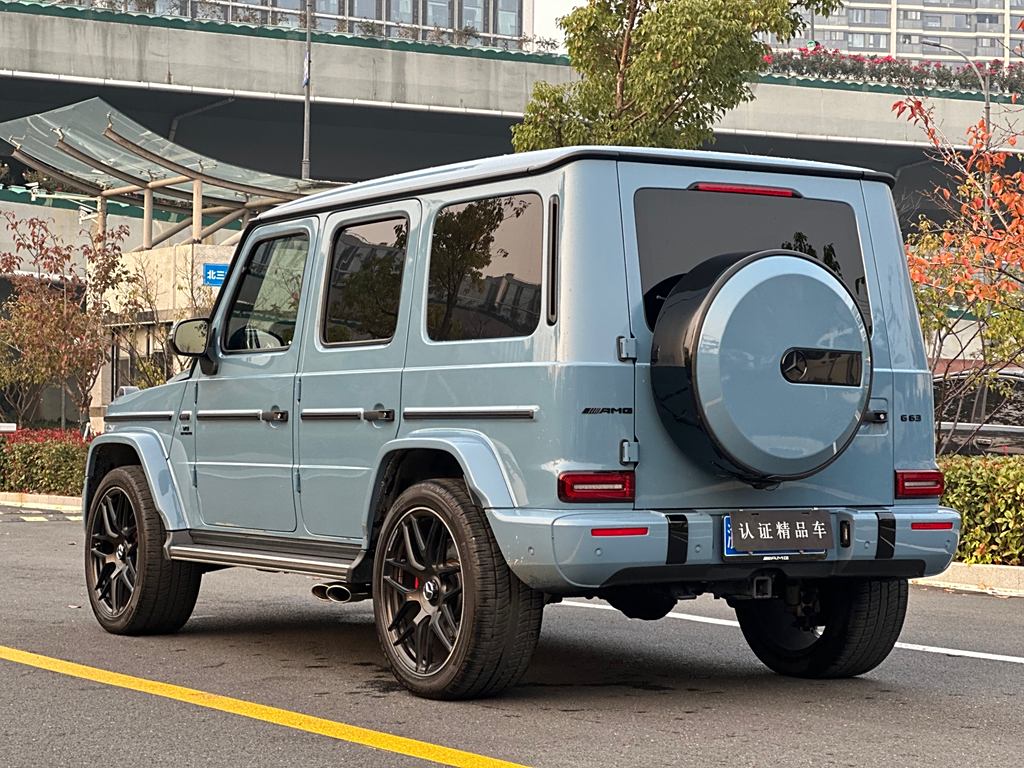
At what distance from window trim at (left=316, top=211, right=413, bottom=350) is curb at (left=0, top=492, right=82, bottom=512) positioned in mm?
14969

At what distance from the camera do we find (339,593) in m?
7.80

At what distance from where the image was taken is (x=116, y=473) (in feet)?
30.7

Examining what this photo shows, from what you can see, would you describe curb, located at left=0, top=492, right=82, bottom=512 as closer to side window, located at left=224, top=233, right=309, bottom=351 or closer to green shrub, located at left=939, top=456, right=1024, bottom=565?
green shrub, located at left=939, top=456, right=1024, bottom=565

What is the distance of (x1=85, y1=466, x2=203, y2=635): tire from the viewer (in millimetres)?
9000

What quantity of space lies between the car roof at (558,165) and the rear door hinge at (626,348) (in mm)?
716

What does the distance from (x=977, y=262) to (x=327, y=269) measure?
9.00 metres

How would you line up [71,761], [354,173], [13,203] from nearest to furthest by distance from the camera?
[71,761]
[13,203]
[354,173]

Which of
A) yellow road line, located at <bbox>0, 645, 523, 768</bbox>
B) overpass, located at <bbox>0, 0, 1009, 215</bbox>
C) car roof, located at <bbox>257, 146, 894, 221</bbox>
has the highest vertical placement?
overpass, located at <bbox>0, 0, 1009, 215</bbox>

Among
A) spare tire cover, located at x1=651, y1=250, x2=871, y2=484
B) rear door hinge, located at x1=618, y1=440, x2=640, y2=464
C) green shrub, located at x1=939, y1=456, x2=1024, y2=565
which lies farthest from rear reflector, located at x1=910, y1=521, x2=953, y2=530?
green shrub, located at x1=939, y1=456, x2=1024, y2=565

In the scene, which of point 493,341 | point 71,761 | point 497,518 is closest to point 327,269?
point 493,341

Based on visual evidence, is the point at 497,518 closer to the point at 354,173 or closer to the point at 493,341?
the point at 493,341

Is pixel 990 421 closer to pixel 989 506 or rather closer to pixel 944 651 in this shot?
pixel 989 506

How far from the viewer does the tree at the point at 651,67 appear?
20672 millimetres

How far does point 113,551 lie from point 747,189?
13.4 ft
